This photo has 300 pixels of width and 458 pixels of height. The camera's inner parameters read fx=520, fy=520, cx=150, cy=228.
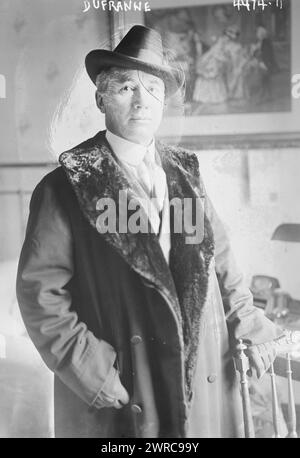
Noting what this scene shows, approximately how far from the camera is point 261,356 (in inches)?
53.3

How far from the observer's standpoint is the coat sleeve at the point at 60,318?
1252mm

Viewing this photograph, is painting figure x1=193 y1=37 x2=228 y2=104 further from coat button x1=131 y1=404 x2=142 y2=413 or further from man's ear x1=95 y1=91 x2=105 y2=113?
coat button x1=131 y1=404 x2=142 y2=413

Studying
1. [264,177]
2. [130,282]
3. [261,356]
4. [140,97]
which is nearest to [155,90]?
[140,97]

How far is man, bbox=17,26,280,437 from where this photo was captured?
1263 mm

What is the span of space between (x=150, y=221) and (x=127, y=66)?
39cm

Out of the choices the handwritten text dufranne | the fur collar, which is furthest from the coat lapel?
the handwritten text dufranne

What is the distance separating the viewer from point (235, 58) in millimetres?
1361

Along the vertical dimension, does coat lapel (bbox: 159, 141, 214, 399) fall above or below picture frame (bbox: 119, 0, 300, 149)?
below

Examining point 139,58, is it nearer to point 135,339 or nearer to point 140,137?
point 140,137

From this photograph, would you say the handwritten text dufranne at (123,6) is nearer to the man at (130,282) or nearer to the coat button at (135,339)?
the man at (130,282)

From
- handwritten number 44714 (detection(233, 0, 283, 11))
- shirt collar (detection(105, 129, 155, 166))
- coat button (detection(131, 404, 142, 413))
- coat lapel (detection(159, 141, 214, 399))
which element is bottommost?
coat button (detection(131, 404, 142, 413))
